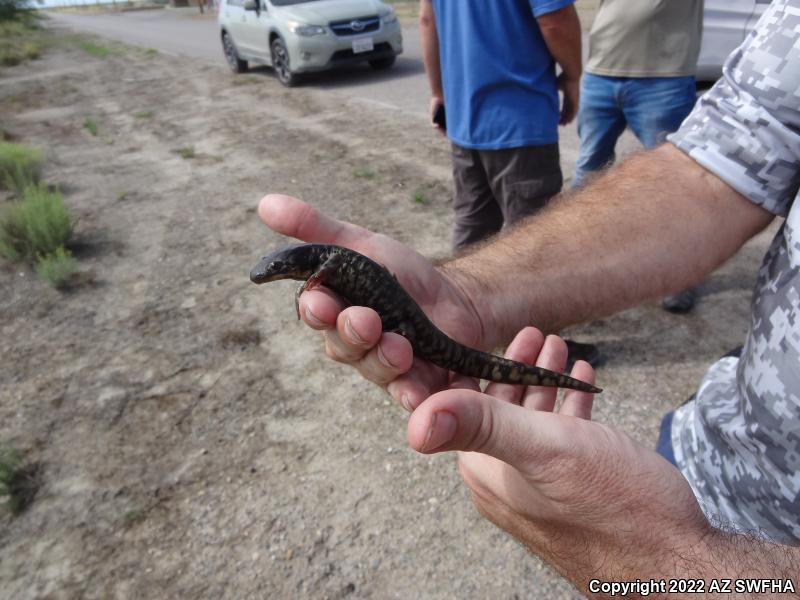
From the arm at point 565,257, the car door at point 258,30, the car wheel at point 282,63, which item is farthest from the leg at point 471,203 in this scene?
the car door at point 258,30

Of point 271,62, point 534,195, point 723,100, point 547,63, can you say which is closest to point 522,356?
point 723,100

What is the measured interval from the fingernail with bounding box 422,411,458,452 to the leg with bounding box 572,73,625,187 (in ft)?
13.2

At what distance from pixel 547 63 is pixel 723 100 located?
243 cm

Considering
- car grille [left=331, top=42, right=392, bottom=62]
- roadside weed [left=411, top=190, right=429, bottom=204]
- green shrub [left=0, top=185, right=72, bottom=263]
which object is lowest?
roadside weed [left=411, top=190, right=429, bottom=204]

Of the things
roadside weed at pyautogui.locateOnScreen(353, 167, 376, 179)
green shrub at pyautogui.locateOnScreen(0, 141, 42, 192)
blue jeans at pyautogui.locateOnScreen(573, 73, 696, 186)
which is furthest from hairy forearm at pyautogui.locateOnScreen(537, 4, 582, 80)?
green shrub at pyautogui.locateOnScreen(0, 141, 42, 192)

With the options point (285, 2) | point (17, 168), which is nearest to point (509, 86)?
point (17, 168)

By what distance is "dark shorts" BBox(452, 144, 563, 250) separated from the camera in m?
4.53

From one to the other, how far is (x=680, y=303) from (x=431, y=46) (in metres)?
3.21

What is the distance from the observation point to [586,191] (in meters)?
2.88

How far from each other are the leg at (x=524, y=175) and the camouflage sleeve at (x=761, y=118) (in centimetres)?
212

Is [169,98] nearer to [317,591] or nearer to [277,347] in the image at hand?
[277,347]

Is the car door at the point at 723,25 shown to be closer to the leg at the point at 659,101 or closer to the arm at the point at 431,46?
the leg at the point at 659,101

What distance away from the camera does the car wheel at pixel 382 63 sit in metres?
15.6

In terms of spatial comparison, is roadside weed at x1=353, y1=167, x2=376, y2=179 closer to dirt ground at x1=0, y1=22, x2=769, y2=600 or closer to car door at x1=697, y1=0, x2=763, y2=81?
dirt ground at x1=0, y1=22, x2=769, y2=600
